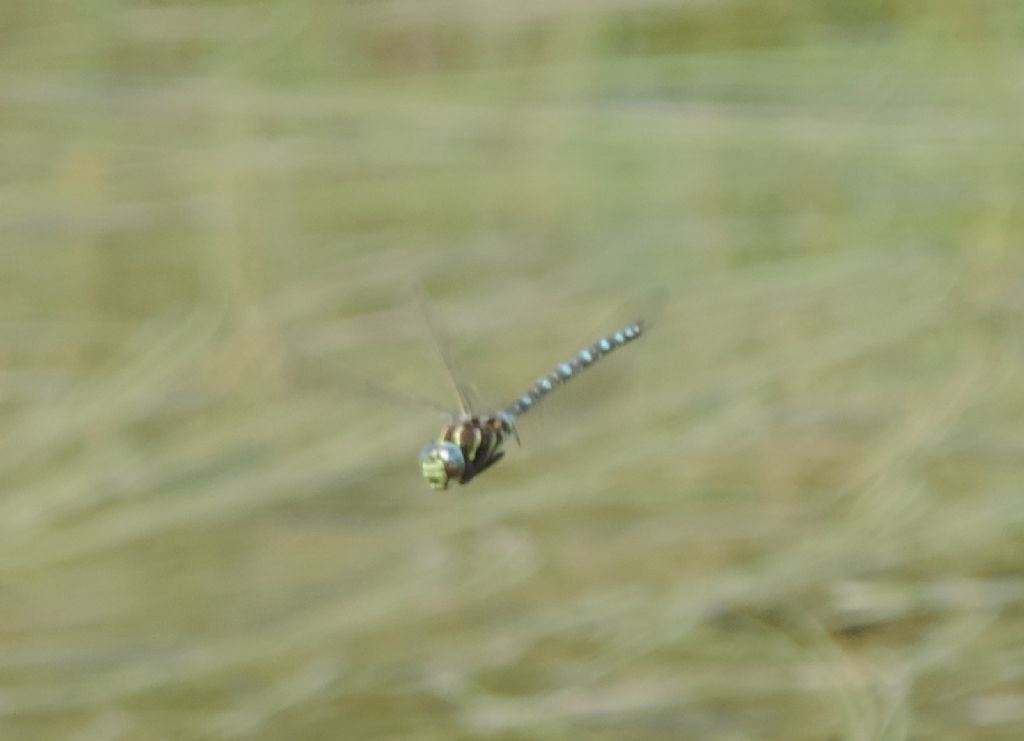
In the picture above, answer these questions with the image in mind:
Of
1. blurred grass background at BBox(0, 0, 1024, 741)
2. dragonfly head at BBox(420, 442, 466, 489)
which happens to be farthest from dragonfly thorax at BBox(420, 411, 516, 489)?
blurred grass background at BBox(0, 0, 1024, 741)

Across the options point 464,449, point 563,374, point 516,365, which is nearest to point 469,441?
point 464,449

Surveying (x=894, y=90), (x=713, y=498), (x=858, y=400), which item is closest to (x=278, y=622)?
(x=713, y=498)

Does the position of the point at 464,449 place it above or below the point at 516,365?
below

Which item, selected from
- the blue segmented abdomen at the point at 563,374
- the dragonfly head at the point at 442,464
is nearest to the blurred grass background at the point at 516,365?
the blue segmented abdomen at the point at 563,374

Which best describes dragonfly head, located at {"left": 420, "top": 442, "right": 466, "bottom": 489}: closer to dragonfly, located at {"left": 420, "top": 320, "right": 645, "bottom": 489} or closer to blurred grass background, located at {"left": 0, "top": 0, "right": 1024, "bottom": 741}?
dragonfly, located at {"left": 420, "top": 320, "right": 645, "bottom": 489}

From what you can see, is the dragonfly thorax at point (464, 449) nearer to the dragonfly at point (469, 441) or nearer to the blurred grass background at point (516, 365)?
the dragonfly at point (469, 441)

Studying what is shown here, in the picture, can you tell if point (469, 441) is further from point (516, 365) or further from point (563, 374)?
point (516, 365)

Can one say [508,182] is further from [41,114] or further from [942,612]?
[942,612]
